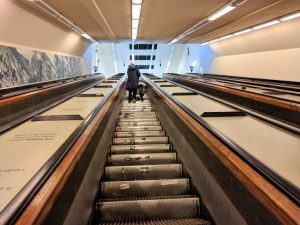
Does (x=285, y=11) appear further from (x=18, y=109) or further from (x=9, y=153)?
(x=9, y=153)

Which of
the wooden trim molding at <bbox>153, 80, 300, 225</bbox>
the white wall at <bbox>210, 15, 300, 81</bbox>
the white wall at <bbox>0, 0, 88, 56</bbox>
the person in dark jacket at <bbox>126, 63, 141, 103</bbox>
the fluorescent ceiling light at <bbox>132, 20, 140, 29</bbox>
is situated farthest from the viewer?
the fluorescent ceiling light at <bbox>132, 20, 140, 29</bbox>

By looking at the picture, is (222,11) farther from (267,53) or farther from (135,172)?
(135,172)

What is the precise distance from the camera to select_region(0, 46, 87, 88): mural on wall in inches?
233

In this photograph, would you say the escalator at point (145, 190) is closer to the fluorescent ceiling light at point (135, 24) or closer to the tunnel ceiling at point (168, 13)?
the tunnel ceiling at point (168, 13)

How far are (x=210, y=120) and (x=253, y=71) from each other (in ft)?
26.2

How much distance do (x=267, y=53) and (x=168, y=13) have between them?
4107 mm

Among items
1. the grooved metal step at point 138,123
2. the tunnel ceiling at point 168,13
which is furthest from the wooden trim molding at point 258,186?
the tunnel ceiling at point 168,13

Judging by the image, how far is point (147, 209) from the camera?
2.39m

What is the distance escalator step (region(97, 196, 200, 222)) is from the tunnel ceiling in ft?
16.3

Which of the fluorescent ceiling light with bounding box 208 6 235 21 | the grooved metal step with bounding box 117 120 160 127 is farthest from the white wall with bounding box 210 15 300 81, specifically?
the grooved metal step with bounding box 117 120 160 127

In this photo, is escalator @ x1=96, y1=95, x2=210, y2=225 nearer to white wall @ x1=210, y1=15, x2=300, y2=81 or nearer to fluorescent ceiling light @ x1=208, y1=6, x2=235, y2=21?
fluorescent ceiling light @ x1=208, y1=6, x2=235, y2=21

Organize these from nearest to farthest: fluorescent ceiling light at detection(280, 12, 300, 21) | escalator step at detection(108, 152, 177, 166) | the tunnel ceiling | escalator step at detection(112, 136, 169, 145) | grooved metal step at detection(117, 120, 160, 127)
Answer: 1. escalator step at detection(108, 152, 177, 166)
2. escalator step at detection(112, 136, 169, 145)
3. grooved metal step at detection(117, 120, 160, 127)
4. the tunnel ceiling
5. fluorescent ceiling light at detection(280, 12, 300, 21)

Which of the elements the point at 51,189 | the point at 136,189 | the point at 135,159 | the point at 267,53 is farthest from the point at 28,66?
the point at 267,53

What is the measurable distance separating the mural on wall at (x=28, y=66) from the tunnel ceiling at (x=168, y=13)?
4.84ft
